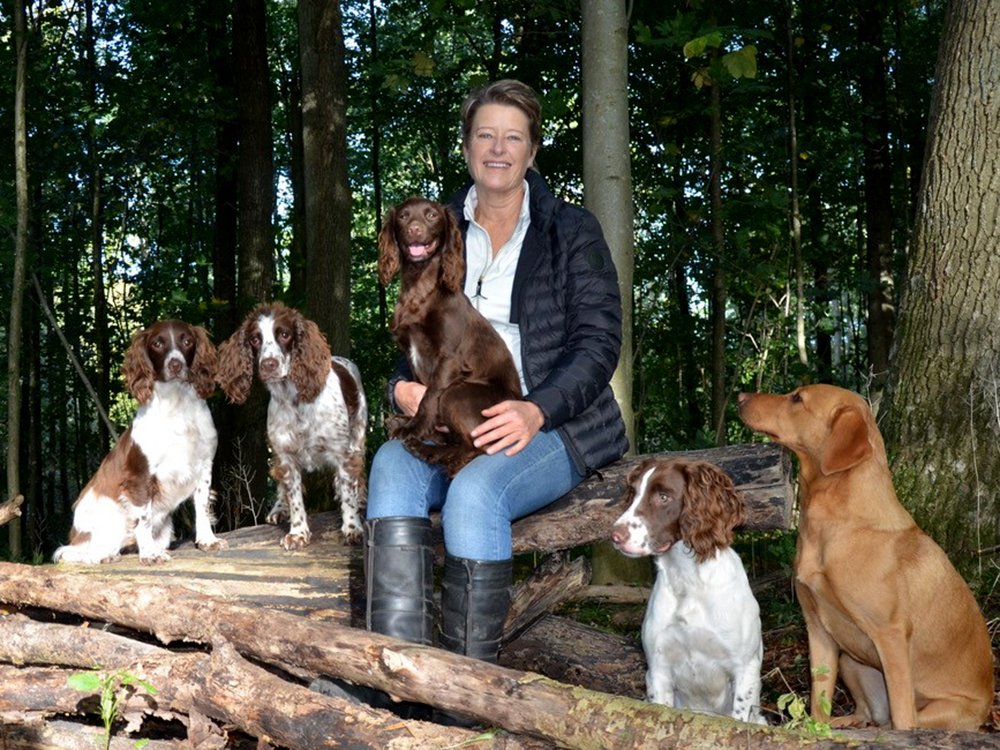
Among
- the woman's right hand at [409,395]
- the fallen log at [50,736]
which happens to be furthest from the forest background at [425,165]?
the fallen log at [50,736]

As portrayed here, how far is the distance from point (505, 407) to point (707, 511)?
31.5 inches

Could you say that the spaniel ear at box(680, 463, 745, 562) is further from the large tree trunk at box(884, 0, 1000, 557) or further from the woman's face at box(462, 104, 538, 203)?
the large tree trunk at box(884, 0, 1000, 557)

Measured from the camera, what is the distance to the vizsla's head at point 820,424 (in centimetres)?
367

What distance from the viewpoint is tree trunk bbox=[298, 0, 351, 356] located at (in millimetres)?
8477

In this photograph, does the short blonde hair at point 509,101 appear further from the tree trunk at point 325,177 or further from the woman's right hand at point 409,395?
the tree trunk at point 325,177

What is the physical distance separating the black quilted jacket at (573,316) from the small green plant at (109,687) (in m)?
1.65

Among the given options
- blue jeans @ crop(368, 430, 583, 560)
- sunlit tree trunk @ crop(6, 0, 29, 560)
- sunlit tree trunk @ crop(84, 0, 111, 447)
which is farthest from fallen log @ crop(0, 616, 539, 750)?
sunlit tree trunk @ crop(84, 0, 111, 447)

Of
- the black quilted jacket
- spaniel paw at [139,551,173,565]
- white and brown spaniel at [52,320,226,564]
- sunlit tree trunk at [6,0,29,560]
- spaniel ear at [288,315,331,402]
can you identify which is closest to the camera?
the black quilted jacket

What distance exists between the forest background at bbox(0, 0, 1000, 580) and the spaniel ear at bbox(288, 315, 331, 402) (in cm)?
181

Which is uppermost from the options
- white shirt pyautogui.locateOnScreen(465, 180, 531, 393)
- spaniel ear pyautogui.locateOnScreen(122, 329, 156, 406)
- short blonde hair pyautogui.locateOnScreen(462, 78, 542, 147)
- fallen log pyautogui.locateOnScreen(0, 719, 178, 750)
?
short blonde hair pyautogui.locateOnScreen(462, 78, 542, 147)

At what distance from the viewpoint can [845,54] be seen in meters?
12.8

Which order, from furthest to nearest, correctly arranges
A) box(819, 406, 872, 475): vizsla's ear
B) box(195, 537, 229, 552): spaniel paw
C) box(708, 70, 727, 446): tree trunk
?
box(708, 70, 727, 446): tree trunk, box(195, 537, 229, 552): spaniel paw, box(819, 406, 872, 475): vizsla's ear

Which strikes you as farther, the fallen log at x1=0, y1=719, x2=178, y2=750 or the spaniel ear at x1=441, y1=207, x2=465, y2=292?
the spaniel ear at x1=441, y1=207, x2=465, y2=292

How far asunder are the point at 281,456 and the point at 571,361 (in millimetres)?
2295
